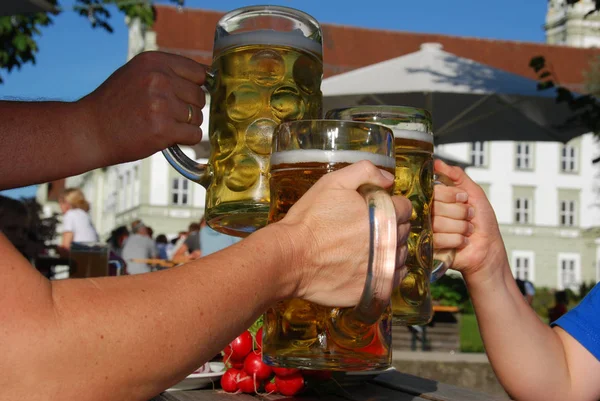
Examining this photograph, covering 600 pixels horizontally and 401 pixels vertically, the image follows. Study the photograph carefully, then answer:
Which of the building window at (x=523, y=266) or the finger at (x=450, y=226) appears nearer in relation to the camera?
the finger at (x=450, y=226)

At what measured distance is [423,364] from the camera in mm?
5543

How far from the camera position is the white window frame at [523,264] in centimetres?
4088

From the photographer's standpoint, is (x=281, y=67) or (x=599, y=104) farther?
(x=599, y=104)

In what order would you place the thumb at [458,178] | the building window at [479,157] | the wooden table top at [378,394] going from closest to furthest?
the thumb at [458,178] → the wooden table top at [378,394] → the building window at [479,157]

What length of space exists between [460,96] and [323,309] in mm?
5809

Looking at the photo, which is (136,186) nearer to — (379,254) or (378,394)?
(378,394)

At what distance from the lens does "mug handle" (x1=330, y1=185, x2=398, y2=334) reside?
87 cm

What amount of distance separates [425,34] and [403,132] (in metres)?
44.1

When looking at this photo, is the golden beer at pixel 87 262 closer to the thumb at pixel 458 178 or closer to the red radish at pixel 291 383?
the red radish at pixel 291 383

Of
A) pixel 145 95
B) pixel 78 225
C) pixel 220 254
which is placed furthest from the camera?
pixel 78 225

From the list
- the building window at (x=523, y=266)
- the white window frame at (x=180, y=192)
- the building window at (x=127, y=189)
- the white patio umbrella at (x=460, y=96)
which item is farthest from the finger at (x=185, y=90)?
the building window at (x=523, y=266)

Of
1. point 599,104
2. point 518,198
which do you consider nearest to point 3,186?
point 599,104

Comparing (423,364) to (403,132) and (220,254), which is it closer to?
(403,132)

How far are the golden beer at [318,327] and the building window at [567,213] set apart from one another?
42.5 m
